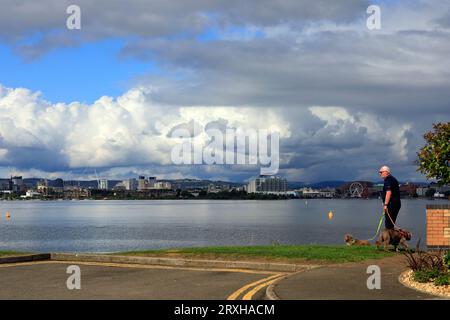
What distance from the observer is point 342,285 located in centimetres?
1159

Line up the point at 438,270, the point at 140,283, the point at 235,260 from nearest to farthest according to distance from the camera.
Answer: the point at 438,270 < the point at 140,283 < the point at 235,260

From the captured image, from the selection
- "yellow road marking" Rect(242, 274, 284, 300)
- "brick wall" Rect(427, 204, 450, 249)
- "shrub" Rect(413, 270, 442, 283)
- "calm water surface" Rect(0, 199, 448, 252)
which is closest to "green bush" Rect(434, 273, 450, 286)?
"shrub" Rect(413, 270, 442, 283)

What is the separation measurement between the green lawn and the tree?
305 centimetres

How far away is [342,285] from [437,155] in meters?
4.26

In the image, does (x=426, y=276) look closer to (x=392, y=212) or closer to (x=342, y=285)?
(x=342, y=285)

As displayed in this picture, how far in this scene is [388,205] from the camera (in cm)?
1741

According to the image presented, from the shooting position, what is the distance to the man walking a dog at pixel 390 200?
17.4 metres

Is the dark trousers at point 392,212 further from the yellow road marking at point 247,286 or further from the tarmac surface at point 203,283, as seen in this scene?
the yellow road marking at point 247,286

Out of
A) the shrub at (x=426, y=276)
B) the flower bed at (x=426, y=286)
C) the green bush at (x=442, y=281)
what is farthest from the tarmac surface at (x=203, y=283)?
the green bush at (x=442, y=281)

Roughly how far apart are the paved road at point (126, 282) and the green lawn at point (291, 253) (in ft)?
5.77
